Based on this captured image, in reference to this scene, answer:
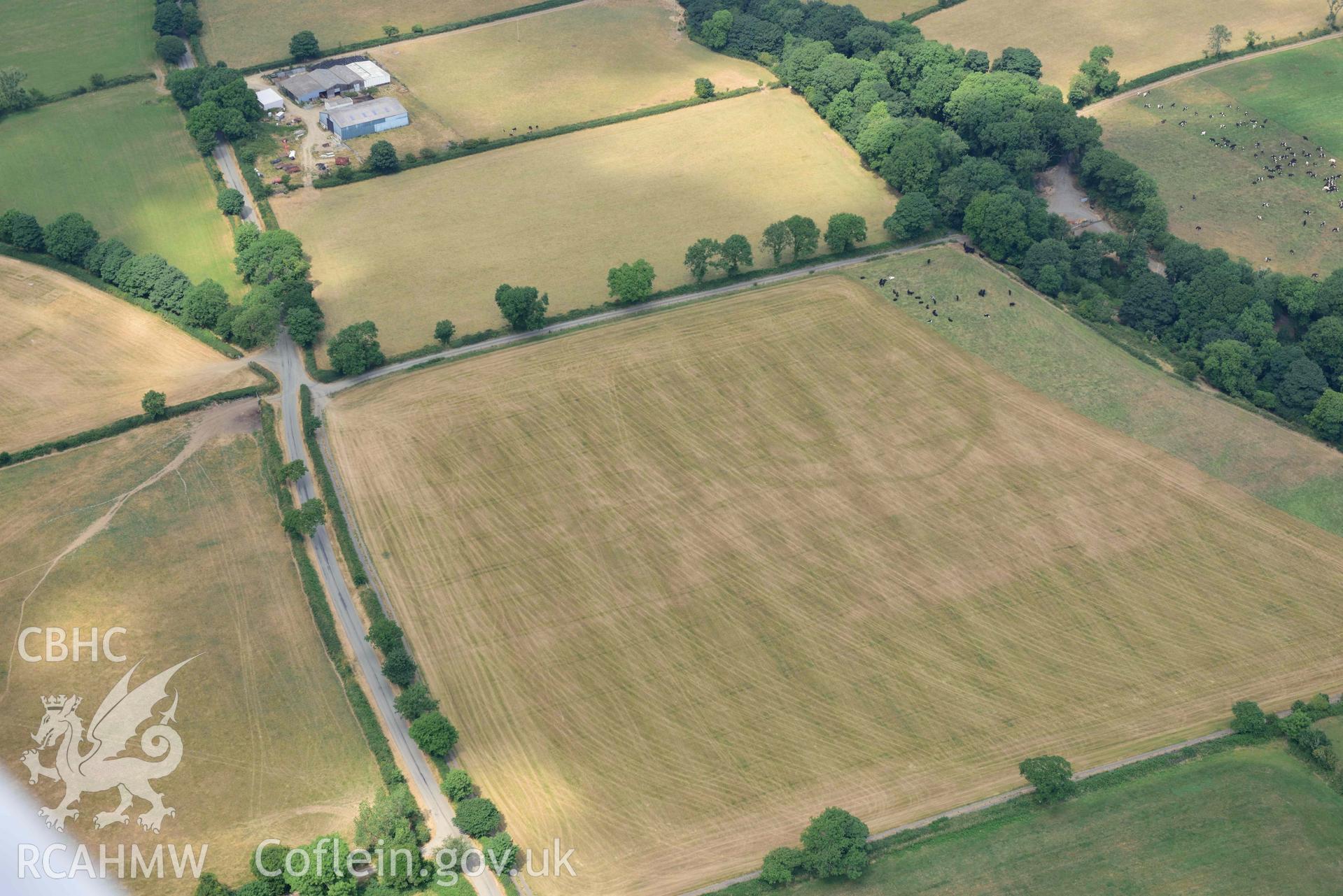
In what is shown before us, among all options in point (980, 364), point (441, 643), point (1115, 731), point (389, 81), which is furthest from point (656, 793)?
point (389, 81)

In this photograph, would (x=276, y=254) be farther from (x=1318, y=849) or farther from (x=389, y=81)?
(x=1318, y=849)

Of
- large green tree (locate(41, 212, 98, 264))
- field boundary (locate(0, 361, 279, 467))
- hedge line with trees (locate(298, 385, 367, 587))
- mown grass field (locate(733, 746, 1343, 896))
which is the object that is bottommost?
mown grass field (locate(733, 746, 1343, 896))

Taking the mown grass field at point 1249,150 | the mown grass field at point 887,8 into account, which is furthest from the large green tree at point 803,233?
the mown grass field at point 887,8

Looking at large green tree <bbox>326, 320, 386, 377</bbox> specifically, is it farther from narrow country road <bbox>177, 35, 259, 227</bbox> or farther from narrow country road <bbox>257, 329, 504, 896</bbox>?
narrow country road <bbox>177, 35, 259, 227</bbox>

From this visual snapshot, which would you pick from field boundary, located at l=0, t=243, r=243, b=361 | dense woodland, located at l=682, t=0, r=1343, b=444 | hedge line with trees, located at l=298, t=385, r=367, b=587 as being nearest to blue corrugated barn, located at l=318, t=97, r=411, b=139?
field boundary, located at l=0, t=243, r=243, b=361

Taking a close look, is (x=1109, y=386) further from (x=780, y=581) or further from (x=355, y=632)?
(x=355, y=632)
